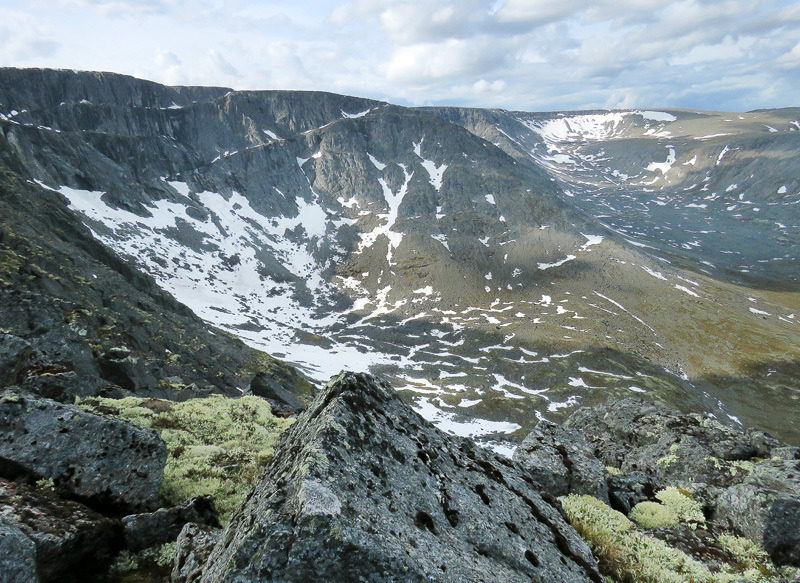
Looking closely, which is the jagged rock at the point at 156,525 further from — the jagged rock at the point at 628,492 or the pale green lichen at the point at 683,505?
the pale green lichen at the point at 683,505

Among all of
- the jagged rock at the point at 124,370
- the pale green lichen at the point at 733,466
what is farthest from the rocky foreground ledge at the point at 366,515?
the jagged rock at the point at 124,370

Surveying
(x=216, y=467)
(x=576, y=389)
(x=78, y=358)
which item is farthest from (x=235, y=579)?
(x=576, y=389)

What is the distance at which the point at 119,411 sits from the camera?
48.1 ft

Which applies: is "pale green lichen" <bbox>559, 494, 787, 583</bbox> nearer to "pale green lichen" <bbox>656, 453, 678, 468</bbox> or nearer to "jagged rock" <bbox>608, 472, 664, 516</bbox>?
"jagged rock" <bbox>608, 472, 664, 516</bbox>

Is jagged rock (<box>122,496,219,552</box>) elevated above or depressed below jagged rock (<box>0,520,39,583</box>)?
below

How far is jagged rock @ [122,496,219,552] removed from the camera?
7926mm

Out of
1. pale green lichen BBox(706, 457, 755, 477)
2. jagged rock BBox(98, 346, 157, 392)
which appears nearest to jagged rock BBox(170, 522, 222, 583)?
jagged rock BBox(98, 346, 157, 392)

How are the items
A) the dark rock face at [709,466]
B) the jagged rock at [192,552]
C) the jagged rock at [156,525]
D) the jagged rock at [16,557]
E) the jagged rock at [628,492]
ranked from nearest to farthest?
the jagged rock at [16,557]
the jagged rock at [192,552]
the jagged rock at [156,525]
the dark rock face at [709,466]
the jagged rock at [628,492]

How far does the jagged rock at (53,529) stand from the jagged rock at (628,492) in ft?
50.7

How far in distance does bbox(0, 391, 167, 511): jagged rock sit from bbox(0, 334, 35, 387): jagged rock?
511 cm

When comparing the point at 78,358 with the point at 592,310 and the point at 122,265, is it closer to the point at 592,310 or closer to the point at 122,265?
the point at 122,265

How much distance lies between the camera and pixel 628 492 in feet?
48.1

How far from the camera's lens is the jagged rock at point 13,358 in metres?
13.0

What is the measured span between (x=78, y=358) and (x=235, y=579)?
22.0 meters
